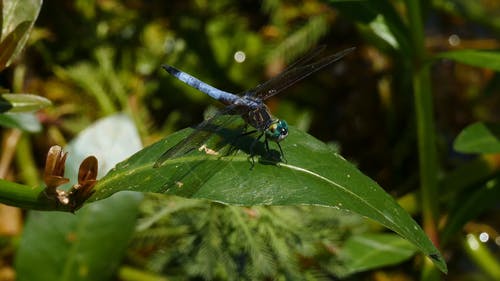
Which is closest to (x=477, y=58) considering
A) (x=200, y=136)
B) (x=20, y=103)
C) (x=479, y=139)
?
(x=479, y=139)

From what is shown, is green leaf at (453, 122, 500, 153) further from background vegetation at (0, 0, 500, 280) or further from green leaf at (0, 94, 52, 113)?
green leaf at (0, 94, 52, 113)

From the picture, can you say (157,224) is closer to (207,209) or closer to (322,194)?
(207,209)

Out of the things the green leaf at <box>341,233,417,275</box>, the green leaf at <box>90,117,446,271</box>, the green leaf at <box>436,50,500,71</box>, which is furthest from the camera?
the green leaf at <box>341,233,417,275</box>

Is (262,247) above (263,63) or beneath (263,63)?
beneath

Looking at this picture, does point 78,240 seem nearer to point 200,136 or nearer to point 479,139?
point 200,136

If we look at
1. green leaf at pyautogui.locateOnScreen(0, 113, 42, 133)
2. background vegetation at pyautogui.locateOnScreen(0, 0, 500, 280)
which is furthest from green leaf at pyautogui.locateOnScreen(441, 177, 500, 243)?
green leaf at pyautogui.locateOnScreen(0, 113, 42, 133)

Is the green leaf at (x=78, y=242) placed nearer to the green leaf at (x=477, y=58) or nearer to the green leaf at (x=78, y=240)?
the green leaf at (x=78, y=240)

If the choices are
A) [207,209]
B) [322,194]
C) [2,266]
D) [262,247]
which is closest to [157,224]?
[207,209]
